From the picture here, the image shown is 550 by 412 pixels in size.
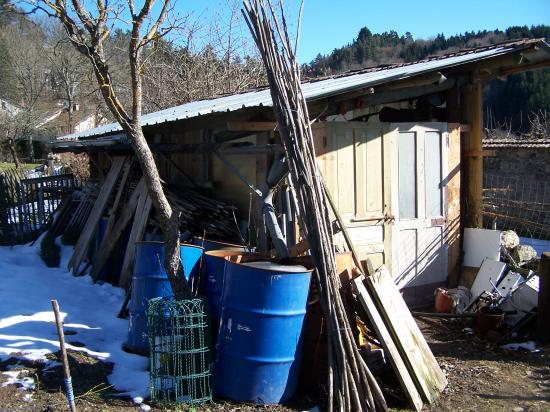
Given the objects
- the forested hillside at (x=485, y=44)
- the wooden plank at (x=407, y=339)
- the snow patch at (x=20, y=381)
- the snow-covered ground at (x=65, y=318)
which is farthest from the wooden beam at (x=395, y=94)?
the forested hillside at (x=485, y=44)

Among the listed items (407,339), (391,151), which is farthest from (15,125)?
(407,339)

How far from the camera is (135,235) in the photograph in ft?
25.8

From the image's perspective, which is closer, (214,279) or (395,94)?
(214,279)

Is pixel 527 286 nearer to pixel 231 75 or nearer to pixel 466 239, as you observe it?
pixel 466 239

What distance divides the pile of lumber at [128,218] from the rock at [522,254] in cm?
434

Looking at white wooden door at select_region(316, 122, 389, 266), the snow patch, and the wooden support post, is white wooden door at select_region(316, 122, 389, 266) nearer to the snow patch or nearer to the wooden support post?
the wooden support post

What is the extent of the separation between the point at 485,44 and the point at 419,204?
64.5 ft

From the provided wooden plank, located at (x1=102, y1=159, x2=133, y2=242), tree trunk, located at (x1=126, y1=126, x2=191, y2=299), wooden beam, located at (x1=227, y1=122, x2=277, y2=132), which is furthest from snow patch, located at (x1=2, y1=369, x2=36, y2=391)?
wooden plank, located at (x1=102, y1=159, x2=133, y2=242)

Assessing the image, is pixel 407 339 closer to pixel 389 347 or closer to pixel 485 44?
pixel 389 347

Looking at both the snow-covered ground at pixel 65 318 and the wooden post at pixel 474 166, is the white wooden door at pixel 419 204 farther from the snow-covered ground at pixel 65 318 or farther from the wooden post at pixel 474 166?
the snow-covered ground at pixel 65 318

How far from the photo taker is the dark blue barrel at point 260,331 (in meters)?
4.48

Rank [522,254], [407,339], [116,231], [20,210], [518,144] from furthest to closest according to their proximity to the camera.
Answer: [518,144] < [20,210] < [522,254] < [116,231] < [407,339]

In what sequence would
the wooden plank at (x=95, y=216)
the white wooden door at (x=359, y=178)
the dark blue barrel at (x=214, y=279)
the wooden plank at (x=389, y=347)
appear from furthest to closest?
the wooden plank at (x=95, y=216) < the white wooden door at (x=359, y=178) < the dark blue barrel at (x=214, y=279) < the wooden plank at (x=389, y=347)

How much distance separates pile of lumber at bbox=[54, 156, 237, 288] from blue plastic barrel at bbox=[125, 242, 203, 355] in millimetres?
1292
